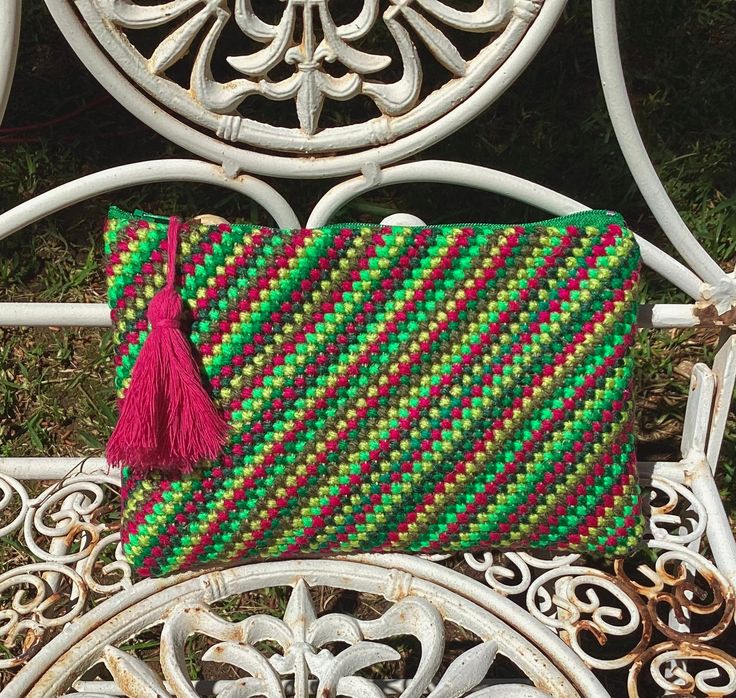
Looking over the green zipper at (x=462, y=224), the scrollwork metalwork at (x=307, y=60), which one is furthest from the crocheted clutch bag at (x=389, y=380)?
the scrollwork metalwork at (x=307, y=60)

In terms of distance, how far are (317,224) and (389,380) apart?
0.63 feet

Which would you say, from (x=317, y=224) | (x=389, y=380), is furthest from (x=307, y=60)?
(x=389, y=380)

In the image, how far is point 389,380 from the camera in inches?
32.3

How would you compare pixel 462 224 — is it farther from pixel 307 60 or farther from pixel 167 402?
pixel 167 402

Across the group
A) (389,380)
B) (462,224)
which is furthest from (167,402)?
(462,224)

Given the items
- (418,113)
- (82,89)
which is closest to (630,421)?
(418,113)

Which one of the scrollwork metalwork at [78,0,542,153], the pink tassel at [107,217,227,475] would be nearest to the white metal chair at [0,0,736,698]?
the scrollwork metalwork at [78,0,542,153]

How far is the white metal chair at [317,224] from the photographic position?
0.80m

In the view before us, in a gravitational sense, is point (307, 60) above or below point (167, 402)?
above

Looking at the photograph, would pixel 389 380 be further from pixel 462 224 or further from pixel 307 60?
pixel 307 60

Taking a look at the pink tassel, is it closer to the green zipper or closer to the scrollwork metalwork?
the green zipper

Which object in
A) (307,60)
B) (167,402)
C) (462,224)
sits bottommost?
(167,402)

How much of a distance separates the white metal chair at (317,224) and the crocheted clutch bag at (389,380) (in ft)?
0.18

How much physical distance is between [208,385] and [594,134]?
1.04m
